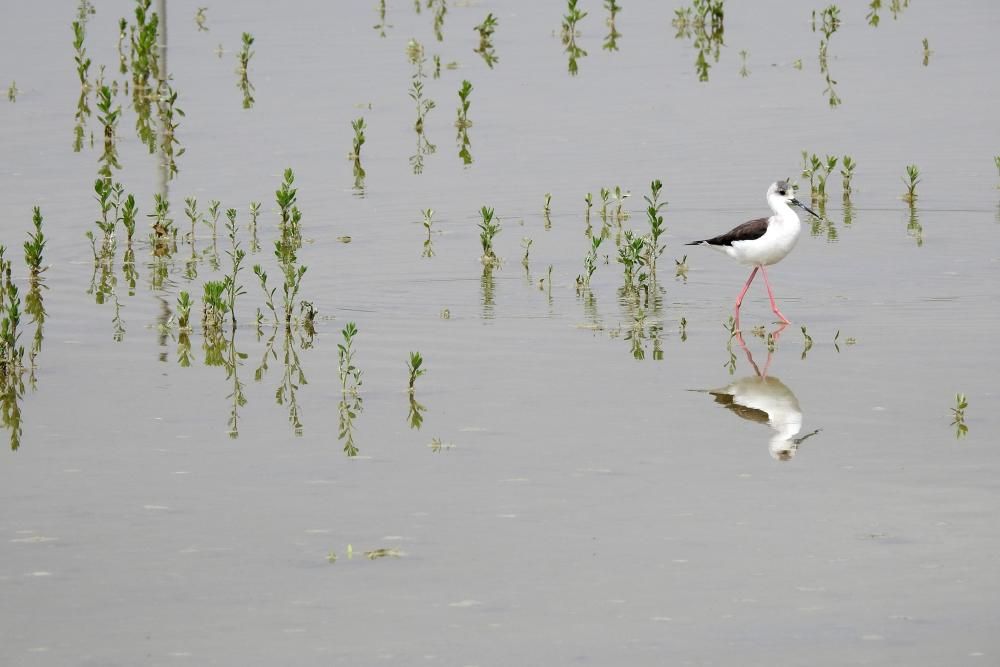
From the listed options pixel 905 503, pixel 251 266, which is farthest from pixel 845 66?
pixel 905 503

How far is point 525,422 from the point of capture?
35.1 ft

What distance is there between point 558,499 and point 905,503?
182 centimetres

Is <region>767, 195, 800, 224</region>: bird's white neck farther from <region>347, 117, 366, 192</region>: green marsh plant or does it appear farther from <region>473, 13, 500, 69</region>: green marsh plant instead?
<region>473, 13, 500, 69</region>: green marsh plant

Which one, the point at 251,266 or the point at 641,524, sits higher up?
the point at 251,266

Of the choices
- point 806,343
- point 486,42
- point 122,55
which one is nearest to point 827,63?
point 486,42

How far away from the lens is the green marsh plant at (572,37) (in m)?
27.5

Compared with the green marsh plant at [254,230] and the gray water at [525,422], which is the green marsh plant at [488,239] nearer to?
the gray water at [525,422]

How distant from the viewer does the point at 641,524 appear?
8766mm

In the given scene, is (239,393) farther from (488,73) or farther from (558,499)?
(488,73)

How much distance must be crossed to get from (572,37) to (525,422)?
1966 cm

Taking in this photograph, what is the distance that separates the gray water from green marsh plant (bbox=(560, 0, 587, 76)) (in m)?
4.06

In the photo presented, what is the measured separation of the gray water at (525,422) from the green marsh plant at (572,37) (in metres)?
4.06

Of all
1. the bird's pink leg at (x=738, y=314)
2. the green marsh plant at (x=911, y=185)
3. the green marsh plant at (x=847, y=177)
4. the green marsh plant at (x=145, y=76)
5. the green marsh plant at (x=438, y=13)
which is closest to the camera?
the bird's pink leg at (x=738, y=314)

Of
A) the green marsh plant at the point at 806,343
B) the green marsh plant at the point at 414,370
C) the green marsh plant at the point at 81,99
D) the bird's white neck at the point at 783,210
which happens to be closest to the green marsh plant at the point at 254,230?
the bird's white neck at the point at 783,210
